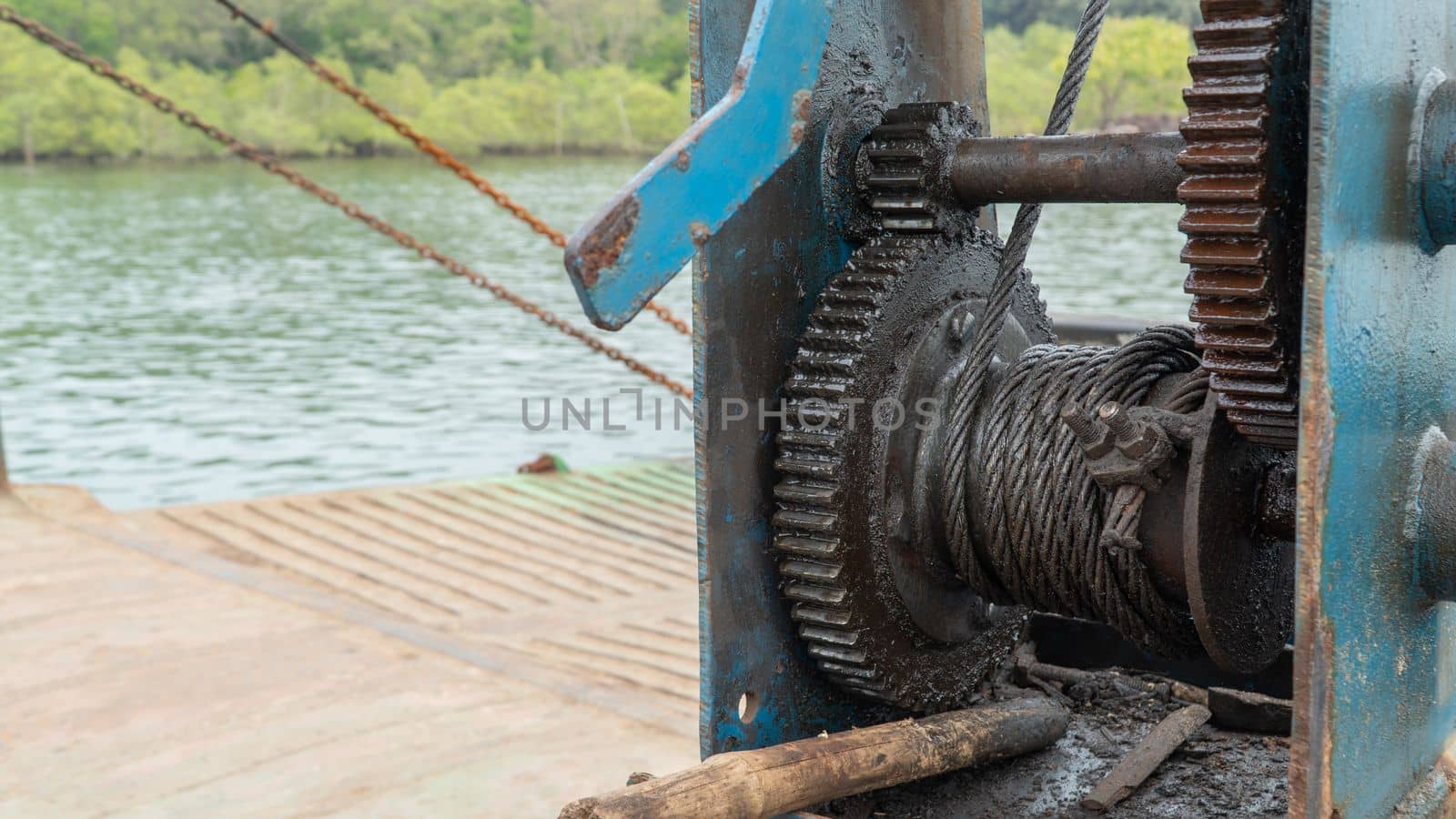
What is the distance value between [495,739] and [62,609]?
61.1 inches

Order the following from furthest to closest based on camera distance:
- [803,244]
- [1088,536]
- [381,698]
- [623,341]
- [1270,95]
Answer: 1. [623,341]
2. [381,698]
3. [803,244]
4. [1088,536]
5. [1270,95]

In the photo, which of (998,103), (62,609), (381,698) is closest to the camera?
(381,698)

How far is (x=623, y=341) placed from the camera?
58.9 feet

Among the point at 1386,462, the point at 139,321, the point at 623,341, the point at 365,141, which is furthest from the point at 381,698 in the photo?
the point at 365,141

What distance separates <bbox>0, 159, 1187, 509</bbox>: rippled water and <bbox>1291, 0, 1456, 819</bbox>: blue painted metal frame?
30.8ft

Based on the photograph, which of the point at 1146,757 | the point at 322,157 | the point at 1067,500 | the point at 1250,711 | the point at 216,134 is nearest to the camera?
the point at 1067,500

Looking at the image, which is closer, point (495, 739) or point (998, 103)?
point (495, 739)

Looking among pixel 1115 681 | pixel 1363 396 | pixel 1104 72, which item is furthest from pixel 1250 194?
pixel 1104 72

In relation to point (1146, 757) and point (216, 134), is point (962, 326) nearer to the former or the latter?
point (1146, 757)

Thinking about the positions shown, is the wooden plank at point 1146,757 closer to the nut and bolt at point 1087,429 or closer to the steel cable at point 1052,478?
the steel cable at point 1052,478

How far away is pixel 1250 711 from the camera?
245cm

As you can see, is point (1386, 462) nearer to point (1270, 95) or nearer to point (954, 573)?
point (1270, 95)

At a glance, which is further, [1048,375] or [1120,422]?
[1048,375]

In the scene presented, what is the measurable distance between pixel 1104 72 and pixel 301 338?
18907 mm
